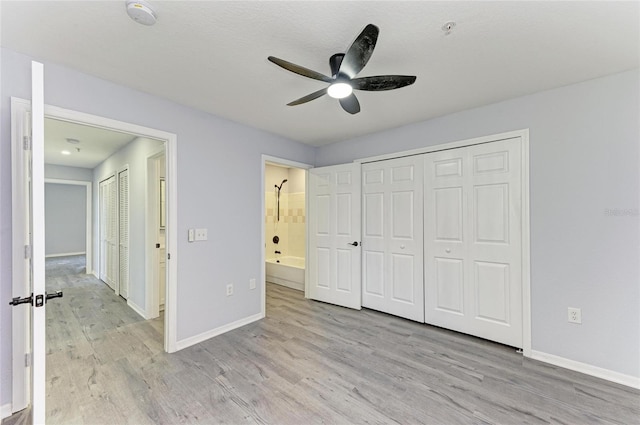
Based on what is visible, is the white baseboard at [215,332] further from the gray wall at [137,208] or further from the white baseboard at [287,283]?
the white baseboard at [287,283]

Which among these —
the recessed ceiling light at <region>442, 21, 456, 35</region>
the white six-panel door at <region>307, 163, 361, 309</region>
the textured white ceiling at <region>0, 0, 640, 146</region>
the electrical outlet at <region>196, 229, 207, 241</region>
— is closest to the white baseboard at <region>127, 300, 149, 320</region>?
the electrical outlet at <region>196, 229, 207, 241</region>

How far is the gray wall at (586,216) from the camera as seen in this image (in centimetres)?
211

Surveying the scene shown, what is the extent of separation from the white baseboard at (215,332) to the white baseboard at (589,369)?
2903mm

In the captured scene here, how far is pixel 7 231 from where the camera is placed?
1.80 m

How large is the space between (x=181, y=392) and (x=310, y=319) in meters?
1.67

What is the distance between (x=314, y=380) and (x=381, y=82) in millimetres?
2265

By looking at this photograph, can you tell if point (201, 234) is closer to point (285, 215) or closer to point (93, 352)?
point (93, 352)

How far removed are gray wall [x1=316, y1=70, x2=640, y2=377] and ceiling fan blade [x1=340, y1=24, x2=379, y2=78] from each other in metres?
1.91

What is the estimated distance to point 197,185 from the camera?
2.86 metres

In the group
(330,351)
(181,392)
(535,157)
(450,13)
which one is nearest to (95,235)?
(181,392)

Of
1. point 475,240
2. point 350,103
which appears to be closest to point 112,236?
point 350,103

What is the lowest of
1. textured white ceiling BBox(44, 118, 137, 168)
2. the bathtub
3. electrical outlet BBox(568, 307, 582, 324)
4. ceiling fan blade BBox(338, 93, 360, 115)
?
the bathtub

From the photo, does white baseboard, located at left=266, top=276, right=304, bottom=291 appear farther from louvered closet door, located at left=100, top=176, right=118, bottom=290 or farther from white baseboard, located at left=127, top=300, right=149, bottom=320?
louvered closet door, located at left=100, top=176, right=118, bottom=290

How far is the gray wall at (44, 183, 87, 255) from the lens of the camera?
27.0 feet
